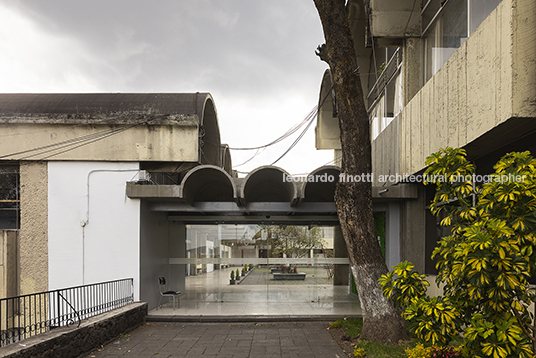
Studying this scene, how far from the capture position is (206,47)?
15.7m

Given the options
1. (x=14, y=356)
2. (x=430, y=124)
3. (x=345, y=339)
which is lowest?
(x=345, y=339)

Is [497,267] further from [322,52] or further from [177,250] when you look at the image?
[177,250]

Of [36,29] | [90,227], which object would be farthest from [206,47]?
[90,227]

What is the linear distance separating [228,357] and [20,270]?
22.6 ft

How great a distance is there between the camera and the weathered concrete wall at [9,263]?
10.2m

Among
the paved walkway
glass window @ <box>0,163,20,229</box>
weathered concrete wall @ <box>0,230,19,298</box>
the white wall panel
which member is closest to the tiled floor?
the paved walkway

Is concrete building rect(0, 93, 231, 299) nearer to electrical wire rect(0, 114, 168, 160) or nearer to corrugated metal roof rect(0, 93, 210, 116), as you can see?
electrical wire rect(0, 114, 168, 160)

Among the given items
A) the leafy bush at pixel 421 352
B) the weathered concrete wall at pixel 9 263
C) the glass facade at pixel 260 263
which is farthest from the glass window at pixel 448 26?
the weathered concrete wall at pixel 9 263

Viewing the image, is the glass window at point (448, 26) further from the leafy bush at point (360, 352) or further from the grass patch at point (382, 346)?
the leafy bush at point (360, 352)

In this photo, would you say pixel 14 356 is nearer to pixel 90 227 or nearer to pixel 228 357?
pixel 228 357

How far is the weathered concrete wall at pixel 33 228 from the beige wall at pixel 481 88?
9.93 metres

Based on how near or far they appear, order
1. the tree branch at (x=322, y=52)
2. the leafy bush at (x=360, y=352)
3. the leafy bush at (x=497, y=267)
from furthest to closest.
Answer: the tree branch at (x=322, y=52) → the leafy bush at (x=360, y=352) → the leafy bush at (x=497, y=267)

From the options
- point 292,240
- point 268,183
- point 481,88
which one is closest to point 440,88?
point 481,88

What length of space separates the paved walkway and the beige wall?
465cm
